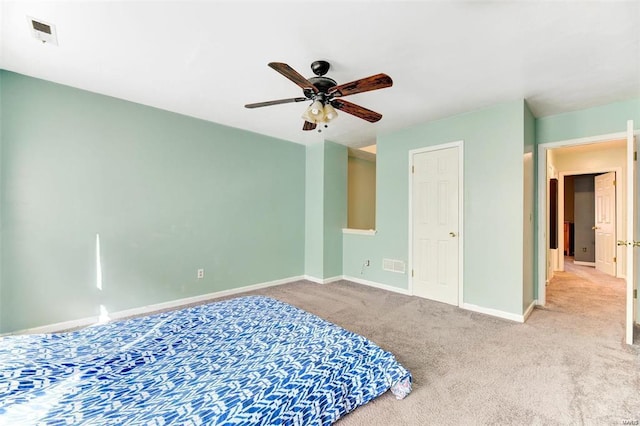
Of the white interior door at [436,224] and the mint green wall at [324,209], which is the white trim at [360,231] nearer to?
the mint green wall at [324,209]

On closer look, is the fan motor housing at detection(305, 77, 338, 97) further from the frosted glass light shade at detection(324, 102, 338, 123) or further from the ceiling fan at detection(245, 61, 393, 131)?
the frosted glass light shade at detection(324, 102, 338, 123)

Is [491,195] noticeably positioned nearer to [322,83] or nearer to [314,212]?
[322,83]

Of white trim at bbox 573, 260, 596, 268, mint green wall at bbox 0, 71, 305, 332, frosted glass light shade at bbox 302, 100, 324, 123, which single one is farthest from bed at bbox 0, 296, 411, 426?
white trim at bbox 573, 260, 596, 268

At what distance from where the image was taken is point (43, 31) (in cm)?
200

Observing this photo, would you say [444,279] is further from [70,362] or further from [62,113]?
[62,113]

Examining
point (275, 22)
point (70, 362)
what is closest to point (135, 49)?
point (275, 22)


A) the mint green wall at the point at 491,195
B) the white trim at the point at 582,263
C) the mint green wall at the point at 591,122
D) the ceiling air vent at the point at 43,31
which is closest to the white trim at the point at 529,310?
the mint green wall at the point at 491,195

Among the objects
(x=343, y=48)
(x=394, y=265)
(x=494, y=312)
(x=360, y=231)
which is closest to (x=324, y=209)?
(x=360, y=231)

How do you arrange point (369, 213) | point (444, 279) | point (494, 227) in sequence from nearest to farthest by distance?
point (494, 227)
point (444, 279)
point (369, 213)

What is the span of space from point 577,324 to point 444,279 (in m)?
1.38

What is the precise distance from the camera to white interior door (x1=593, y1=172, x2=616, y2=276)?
5223 mm

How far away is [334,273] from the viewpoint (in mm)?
4969

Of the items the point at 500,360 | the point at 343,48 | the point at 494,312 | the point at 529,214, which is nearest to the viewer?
the point at 343,48

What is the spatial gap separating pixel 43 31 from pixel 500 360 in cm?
439
